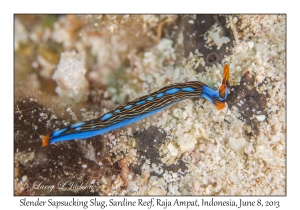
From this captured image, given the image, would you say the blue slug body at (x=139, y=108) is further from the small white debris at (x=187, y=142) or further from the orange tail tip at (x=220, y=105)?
the small white debris at (x=187, y=142)

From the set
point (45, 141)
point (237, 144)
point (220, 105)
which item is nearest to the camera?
point (45, 141)

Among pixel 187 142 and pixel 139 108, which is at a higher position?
pixel 139 108

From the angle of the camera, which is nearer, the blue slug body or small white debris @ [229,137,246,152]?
the blue slug body

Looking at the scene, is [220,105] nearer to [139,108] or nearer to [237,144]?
[237,144]

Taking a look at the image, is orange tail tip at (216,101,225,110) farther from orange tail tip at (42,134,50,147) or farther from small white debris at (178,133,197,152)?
orange tail tip at (42,134,50,147)

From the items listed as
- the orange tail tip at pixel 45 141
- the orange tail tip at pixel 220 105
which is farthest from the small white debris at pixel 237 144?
the orange tail tip at pixel 45 141

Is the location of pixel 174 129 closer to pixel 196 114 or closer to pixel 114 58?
pixel 196 114

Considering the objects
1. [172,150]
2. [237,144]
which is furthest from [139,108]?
[237,144]

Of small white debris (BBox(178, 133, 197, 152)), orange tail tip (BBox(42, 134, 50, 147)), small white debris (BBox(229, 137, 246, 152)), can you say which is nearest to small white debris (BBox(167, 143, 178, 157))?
small white debris (BBox(178, 133, 197, 152))

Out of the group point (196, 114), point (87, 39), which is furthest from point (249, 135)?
point (87, 39)

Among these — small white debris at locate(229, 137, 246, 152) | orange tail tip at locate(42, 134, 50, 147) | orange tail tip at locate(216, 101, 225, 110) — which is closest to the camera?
orange tail tip at locate(42, 134, 50, 147)

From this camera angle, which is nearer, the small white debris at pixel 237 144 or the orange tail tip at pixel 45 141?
the orange tail tip at pixel 45 141
